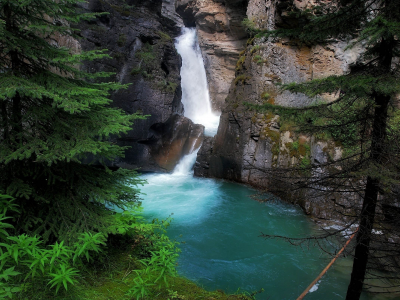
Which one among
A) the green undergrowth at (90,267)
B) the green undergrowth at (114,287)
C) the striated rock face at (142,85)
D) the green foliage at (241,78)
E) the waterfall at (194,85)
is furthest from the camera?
the waterfall at (194,85)

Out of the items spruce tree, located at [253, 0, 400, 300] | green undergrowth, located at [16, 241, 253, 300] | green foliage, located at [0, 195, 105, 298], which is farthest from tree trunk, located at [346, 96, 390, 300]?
green foliage, located at [0, 195, 105, 298]

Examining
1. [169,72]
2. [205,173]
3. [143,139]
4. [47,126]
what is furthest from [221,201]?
[169,72]

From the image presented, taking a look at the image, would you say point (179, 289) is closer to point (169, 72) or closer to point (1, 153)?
point (1, 153)

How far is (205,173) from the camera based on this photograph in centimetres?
1495

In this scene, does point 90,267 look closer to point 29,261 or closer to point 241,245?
point 29,261

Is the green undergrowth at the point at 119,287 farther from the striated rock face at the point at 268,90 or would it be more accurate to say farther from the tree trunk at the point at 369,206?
the striated rock face at the point at 268,90

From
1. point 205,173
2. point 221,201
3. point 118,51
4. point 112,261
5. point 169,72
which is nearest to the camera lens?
point 112,261

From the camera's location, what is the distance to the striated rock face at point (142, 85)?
15.4m

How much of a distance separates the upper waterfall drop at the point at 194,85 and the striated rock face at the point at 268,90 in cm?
734

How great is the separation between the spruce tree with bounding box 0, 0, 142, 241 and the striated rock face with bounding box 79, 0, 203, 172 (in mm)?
11486

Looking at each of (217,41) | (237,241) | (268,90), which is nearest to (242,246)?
(237,241)

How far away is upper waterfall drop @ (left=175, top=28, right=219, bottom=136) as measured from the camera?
21.7m

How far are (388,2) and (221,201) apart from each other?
29.9 ft

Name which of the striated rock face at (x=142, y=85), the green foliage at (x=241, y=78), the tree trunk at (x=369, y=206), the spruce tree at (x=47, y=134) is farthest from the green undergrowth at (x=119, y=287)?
the striated rock face at (x=142, y=85)
